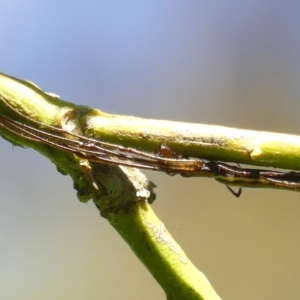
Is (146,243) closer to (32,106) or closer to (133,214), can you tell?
(133,214)

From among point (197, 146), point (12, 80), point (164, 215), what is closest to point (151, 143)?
point (197, 146)

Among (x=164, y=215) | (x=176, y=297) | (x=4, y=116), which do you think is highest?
(x=164, y=215)

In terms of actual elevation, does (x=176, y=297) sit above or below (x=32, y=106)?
below

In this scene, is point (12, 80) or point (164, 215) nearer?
point (12, 80)

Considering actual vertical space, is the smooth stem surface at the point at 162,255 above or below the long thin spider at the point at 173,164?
below

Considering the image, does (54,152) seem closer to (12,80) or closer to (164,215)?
(12,80)

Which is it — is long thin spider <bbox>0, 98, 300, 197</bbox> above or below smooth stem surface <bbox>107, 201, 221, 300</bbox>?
above
